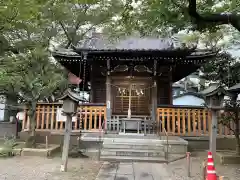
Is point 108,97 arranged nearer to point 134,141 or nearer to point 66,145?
point 134,141

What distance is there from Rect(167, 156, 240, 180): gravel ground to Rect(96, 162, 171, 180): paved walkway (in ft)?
0.87

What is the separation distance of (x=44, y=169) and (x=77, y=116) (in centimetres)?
455

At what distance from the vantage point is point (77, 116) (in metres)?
11.0

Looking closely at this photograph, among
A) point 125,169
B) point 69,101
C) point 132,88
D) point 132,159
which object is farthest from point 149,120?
point 69,101

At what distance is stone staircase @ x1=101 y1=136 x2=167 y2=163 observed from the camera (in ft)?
26.2

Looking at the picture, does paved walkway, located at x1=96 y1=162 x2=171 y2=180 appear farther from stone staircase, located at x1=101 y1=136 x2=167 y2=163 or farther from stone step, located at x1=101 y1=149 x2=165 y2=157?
stone step, located at x1=101 y1=149 x2=165 y2=157

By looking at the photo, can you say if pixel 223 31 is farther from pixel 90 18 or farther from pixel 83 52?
pixel 83 52

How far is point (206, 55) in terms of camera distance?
10.9 meters

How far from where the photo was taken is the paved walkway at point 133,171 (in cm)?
598

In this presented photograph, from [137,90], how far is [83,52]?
3.88m

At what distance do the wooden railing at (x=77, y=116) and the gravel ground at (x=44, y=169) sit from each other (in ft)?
9.33

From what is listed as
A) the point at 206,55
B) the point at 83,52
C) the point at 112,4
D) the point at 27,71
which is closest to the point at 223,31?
the point at 206,55

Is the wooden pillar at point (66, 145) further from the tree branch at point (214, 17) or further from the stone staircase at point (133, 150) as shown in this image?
the tree branch at point (214, 17)

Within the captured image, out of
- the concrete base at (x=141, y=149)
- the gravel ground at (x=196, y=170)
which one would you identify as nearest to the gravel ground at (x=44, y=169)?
the concrete base at (x=141, y=149)
